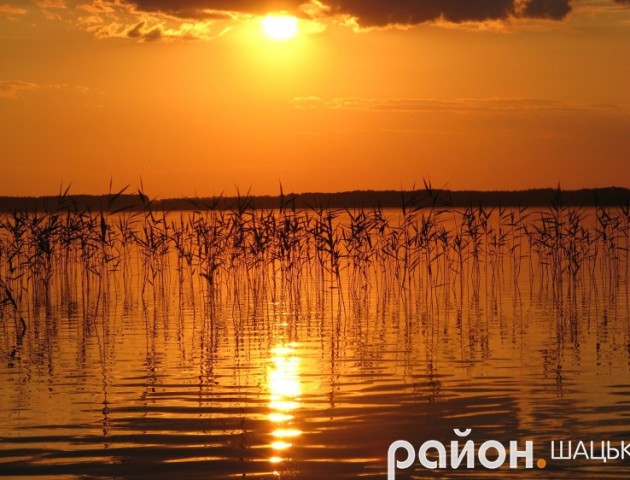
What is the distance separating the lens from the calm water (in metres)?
8.30

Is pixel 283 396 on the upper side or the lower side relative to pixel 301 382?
lower

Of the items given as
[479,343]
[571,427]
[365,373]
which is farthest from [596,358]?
[571,427]

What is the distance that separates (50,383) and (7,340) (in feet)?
14.2

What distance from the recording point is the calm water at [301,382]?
8.30 metres

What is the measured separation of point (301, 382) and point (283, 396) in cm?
83

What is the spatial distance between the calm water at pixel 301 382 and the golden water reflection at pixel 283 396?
30 millimetres

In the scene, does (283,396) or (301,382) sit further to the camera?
(301,382)

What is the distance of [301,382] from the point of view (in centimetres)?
1152

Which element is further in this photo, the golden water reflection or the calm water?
the golden water reflection

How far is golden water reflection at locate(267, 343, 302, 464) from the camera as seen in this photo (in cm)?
865

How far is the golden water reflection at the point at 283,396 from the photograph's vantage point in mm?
8648

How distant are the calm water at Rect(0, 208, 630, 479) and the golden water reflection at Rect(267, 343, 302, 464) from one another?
0.03 meters

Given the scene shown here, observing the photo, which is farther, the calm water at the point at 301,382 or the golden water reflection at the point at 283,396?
the golden water reflection at the point at 283,396

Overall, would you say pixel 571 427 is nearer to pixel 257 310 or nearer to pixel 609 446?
pixel 609 446
